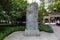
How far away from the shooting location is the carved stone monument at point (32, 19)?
1576 centimetres

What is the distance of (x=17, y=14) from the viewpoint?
22.7m

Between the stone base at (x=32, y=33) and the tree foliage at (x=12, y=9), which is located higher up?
the tree foliage at (x=12, y=9)

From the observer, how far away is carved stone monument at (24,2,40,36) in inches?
620

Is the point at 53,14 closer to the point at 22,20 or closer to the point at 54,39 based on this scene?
the point at 22,20

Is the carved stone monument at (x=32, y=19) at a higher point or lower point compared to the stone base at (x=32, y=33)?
higher

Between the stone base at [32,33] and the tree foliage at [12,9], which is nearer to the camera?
the stone base at [32,33]

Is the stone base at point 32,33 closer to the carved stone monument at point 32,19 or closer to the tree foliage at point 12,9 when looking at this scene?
the carved stone monument at point 32,19

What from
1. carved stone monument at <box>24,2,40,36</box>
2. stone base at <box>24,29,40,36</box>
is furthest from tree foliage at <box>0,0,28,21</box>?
stone base at <box>24,29,40,36</box>

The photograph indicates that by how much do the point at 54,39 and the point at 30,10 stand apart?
3.48 metres

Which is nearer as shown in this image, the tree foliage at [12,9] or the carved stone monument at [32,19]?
the carved stone monument at [32,19]

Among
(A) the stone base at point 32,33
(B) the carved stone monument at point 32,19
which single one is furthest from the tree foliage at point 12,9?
(A) the stone base at point 32,33

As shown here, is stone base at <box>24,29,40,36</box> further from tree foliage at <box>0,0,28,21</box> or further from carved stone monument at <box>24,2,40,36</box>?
tree foliage at <box>0,0,28,21</box>

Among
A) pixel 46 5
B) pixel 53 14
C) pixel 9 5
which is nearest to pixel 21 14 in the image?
pixel 9 5

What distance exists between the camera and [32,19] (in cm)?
1591
